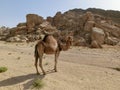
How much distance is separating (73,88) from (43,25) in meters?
42.6

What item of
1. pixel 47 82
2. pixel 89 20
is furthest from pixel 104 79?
pixel 89 20

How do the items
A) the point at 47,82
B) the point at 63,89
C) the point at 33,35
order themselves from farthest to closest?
the point at 33,35 → the point at 47,82 → the point at 63,89

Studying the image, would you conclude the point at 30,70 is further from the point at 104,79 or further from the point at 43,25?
the point at 43,25

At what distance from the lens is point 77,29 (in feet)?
154

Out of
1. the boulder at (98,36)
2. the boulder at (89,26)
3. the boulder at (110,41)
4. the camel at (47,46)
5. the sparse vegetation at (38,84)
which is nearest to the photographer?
the sparse vegetation at (38,84)

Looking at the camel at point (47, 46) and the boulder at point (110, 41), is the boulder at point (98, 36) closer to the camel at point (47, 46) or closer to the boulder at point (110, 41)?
the boulder at point (110, 41)

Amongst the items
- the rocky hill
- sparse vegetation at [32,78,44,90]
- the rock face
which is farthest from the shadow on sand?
the rock face

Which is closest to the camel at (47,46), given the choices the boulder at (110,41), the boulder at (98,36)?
the boulder at (98,36)

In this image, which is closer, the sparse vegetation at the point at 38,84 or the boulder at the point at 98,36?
the sparse vegetation at the point at 38,84

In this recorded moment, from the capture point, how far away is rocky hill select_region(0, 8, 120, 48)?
38.4 meters

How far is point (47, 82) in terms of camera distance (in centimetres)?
1041

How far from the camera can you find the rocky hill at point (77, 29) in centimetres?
3838

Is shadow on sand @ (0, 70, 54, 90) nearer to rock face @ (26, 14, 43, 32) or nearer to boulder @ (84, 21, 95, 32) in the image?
boulder @ (84, 21, 95, 32)

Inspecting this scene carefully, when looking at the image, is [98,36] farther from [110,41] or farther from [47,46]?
[47,46]
